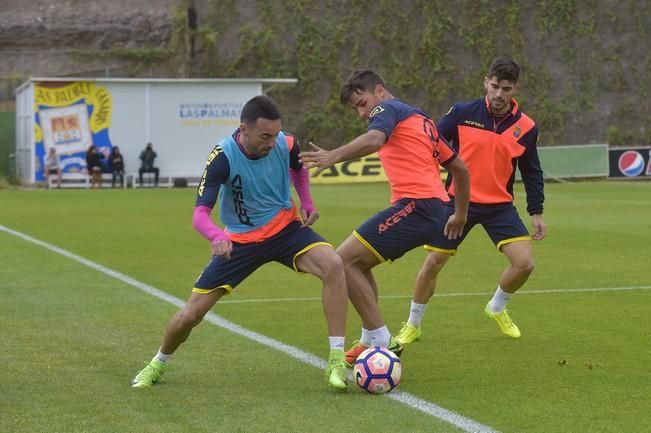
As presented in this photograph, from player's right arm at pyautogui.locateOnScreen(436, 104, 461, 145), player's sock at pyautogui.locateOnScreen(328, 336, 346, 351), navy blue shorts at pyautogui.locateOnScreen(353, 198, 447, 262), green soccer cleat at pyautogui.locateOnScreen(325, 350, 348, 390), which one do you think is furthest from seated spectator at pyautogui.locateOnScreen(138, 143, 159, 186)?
green soccer cleat at pyautogui.locateOnScreen(325, 350, 348, 390)

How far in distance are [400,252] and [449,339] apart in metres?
1.61

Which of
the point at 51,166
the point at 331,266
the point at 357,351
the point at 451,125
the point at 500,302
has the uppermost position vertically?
the point at 451,125

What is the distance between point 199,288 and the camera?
314 inches

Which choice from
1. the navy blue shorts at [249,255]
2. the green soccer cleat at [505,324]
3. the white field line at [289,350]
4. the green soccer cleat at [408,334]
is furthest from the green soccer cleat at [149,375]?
the green soccer cleat at [505,324]

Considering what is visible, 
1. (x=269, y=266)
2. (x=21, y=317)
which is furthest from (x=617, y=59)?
(x=21, y=317)

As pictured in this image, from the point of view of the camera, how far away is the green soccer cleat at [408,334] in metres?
9.67

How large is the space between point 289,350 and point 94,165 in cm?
3578

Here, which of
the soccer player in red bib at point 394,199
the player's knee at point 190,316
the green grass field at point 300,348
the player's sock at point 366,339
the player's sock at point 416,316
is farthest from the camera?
the player's sock at point 416,316

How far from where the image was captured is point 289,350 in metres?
9.30

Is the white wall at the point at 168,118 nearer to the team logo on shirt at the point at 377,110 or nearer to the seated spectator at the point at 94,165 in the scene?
the seated spectator at the point at 94,165

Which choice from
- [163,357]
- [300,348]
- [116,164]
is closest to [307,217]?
[163,357]

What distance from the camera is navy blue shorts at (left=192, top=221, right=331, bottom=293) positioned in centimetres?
794

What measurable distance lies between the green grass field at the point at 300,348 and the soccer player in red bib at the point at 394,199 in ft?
1.75

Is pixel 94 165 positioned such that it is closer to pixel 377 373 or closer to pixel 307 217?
pixel 307 217
